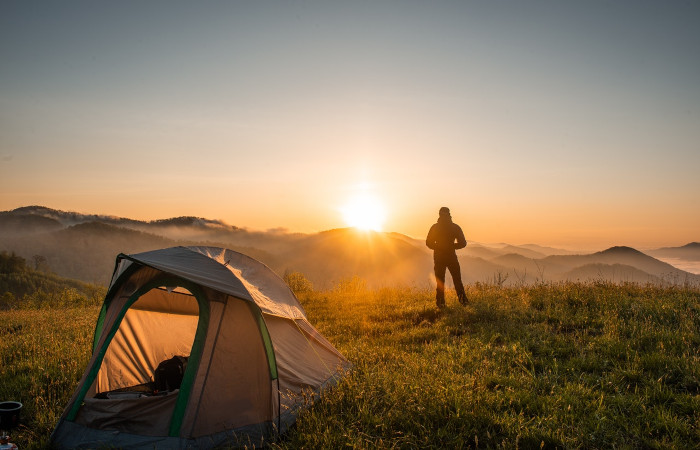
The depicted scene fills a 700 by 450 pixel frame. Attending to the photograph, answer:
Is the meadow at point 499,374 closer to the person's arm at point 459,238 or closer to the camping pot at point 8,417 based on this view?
the camping pot at point 8,417

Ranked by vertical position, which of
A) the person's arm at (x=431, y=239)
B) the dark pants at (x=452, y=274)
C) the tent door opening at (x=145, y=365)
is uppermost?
the person's arm at (x=431, y=239)

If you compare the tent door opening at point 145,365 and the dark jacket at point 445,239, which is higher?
the dark jacket at point 445,239

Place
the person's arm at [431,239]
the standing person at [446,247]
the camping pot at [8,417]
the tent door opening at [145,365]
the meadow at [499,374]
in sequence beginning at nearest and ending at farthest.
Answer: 1. the camping pot at [8,417]
2. the meadow at [499,374]
3. the tent door opening at [145,365]
4. the standing person at [446,247]
5. the person's arm at [431,239]

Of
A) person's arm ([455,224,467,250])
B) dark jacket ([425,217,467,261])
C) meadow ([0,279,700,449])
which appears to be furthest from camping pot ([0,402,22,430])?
person's arm ([455,224,467,250])

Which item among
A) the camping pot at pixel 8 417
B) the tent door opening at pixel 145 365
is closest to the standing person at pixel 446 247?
the tent door opening at pixel 145 365

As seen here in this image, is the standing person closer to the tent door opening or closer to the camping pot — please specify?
the tent door opening

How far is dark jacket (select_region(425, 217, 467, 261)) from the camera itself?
38.2 feet

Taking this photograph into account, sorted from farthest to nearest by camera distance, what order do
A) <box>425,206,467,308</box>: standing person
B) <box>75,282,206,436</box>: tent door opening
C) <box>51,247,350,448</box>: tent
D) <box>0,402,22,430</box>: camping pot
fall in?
1. <box>425,206,467,308</box>: standing person
2. <box>75,282,206,436</box>: tent door opening
3. <box>51,247,350,448</box>: tent
4. <box>0,402,22,430</box>: camping pot

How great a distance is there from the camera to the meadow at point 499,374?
4.65 meters

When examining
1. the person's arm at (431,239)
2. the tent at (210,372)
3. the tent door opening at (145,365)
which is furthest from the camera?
the person's arm at (431,239)

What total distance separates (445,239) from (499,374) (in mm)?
5549

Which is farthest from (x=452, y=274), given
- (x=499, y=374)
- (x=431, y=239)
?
(x=499, y=374)

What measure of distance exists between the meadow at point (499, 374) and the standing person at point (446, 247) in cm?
63

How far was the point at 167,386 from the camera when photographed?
658 cm
